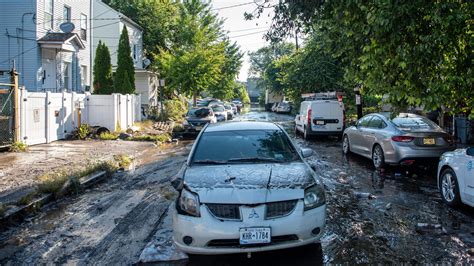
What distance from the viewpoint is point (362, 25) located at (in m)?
7.21

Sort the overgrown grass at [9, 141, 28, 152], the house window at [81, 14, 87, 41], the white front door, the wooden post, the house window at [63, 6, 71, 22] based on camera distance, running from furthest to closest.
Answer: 1. the house window at [81, 14, 87, 41]
2. the house window at [63, 6, 71, 22]
3. the white front door
4. the wooden post
5. the overgrown grass at [9, 141, 28, 152]

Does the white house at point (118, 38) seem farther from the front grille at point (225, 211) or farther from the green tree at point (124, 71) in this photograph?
the front grille at point (225, 211)

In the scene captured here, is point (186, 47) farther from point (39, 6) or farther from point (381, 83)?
point (381, 83)

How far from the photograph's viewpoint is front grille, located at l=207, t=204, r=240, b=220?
180 inches

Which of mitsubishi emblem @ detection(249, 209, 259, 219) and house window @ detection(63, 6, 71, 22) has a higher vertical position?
house window @ detection(63, 6, 71, 22)

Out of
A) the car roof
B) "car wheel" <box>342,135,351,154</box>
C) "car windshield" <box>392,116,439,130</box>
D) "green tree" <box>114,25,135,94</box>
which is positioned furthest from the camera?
"green tree" <box>114,25,135,94</box>

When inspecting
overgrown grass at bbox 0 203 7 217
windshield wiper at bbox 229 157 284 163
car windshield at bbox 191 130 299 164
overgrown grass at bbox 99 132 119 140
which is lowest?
→ overgrown grass at bbox 0 203 7 217

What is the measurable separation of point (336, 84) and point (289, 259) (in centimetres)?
2329

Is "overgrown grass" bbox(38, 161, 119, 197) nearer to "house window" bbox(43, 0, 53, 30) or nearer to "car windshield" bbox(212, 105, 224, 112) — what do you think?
"house window" bbox(43, 0, 53, 30)

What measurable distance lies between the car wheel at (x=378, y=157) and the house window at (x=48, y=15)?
1784 cm

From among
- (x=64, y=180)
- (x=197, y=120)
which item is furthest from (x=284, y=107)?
(x=64, y=180)

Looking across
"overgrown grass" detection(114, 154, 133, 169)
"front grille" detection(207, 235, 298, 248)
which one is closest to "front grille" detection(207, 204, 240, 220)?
"front grille" detection(207, 235, 298, 248)

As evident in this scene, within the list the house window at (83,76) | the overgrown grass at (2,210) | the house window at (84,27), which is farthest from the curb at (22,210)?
the house window at (84,27)

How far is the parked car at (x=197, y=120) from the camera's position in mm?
22062
